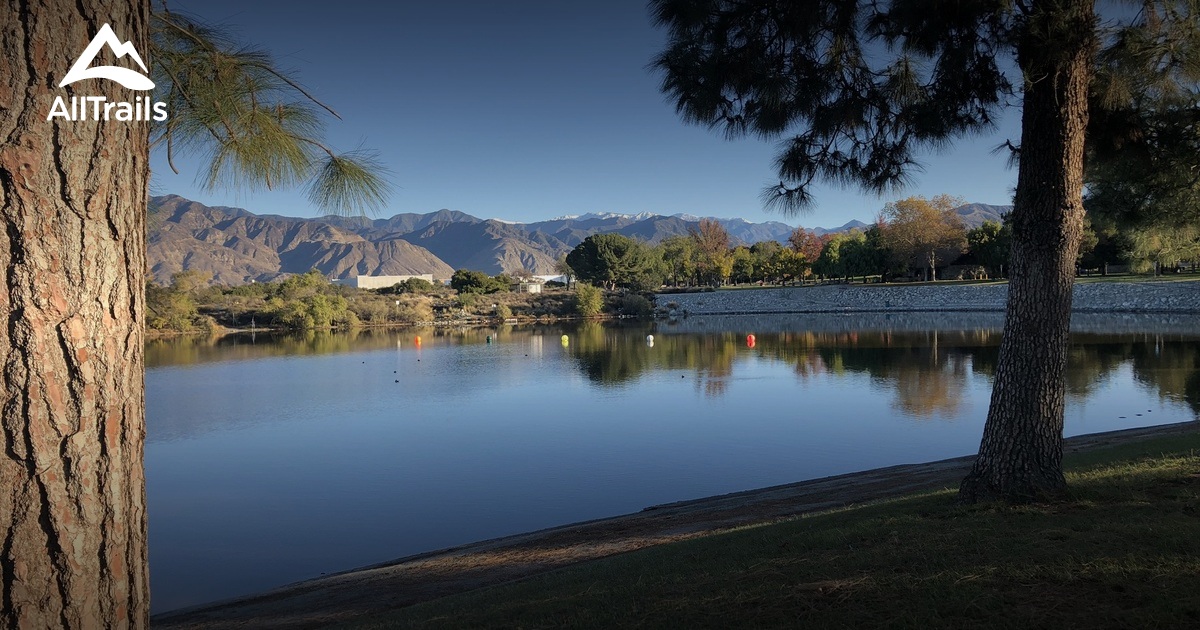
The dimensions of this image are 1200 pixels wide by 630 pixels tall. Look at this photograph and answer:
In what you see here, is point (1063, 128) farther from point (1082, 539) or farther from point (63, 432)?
point (63, 432)

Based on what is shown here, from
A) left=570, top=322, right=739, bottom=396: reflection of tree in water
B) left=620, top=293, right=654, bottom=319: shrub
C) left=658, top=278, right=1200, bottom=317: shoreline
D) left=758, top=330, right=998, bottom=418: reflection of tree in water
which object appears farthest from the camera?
left=620, top=293, right=654, bottom=319: shrub

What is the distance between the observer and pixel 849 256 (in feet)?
224

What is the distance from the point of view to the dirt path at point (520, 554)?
6.22 meters

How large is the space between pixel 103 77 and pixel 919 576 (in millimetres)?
4170

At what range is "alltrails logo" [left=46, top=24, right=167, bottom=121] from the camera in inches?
81.1

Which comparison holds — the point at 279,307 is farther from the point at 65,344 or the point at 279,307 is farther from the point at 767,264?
the point at 65,344

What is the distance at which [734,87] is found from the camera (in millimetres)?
6277

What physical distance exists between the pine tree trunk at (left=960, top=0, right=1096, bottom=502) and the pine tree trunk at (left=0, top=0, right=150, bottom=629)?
17.3 feet

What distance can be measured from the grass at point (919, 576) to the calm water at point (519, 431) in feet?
16.9

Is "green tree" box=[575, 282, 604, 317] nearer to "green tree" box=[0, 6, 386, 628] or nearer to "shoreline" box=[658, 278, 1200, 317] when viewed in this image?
"shoreline" box=[658, 278, 1200, 317]

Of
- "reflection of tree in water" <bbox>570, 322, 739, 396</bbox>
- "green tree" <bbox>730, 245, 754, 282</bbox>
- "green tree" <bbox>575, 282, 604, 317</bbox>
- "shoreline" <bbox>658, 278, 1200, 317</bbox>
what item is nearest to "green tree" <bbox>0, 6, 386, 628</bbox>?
"reflection of tree in water" <bbox>570, 322, 739, 396</bbox>

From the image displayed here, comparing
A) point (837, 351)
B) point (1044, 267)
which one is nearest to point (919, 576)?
point (1044, 267)

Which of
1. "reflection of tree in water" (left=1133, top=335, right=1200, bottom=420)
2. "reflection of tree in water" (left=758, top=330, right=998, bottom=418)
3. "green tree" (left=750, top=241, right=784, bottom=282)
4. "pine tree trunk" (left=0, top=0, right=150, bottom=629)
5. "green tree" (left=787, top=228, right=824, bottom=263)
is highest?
"green tree" (left=787, top=228, right=824, bottom=263)

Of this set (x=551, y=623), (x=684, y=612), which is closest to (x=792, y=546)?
(x=684, y=612)
